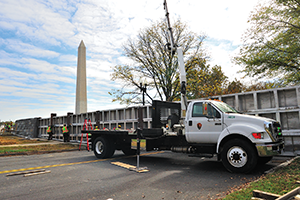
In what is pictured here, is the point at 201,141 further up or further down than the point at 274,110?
further down

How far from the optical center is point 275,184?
15.2 feet

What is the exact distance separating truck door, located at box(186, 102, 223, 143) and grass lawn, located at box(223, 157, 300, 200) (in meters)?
1.89

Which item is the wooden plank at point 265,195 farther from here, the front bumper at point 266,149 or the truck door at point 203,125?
the truck door at point 203,125

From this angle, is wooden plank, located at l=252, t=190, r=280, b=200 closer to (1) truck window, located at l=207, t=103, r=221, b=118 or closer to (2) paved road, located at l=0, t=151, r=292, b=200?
(2) paved road, located at l=0, t=151, r=292, b=200

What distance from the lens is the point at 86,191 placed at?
15.6ft

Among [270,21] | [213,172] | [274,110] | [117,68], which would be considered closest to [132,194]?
[213,172]

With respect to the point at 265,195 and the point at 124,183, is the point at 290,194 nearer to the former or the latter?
the point at 265,195

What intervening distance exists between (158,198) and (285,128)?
6.69 metres

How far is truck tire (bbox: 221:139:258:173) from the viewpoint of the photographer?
587cm

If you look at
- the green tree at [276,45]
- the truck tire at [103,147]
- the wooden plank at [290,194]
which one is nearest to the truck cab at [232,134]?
the wooden plank at [290,194]

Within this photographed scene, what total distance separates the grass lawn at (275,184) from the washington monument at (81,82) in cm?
2448

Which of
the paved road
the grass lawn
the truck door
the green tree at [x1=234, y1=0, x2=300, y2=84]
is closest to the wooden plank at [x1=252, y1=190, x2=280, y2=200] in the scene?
the grass lawn

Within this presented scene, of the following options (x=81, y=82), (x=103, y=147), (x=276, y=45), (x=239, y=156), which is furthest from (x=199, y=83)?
(x=239, y=156)

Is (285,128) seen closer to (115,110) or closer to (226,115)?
(226,115)
